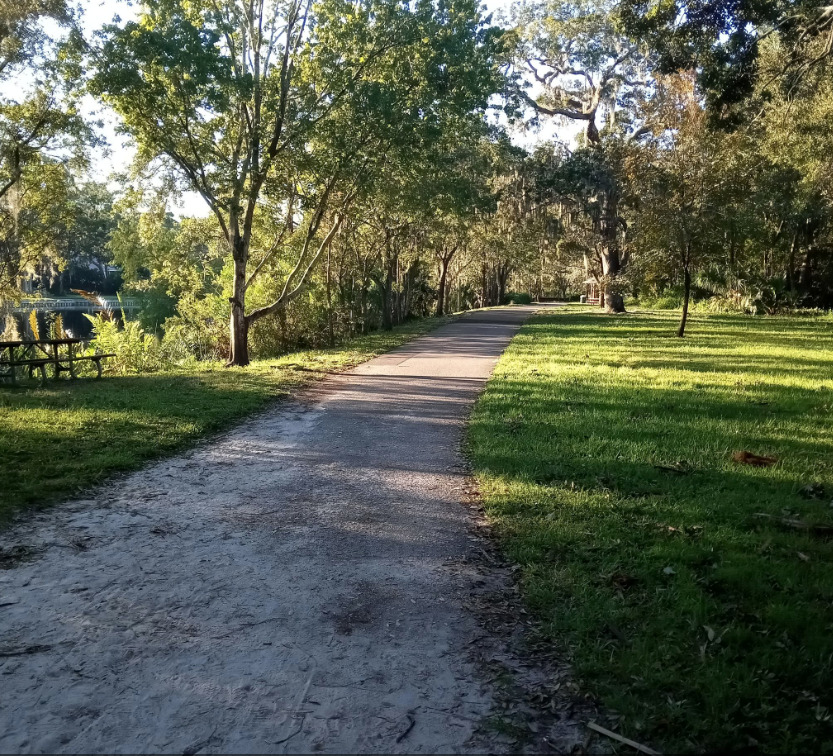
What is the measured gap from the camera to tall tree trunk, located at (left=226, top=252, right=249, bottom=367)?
52.8 feet

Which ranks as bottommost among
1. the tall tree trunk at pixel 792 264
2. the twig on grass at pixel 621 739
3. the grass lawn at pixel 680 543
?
the twig on grass at pixel 621 739

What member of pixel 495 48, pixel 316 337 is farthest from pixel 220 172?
pixel 316 337

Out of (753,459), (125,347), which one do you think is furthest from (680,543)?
(125,347)

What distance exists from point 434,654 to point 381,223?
21.4 meters

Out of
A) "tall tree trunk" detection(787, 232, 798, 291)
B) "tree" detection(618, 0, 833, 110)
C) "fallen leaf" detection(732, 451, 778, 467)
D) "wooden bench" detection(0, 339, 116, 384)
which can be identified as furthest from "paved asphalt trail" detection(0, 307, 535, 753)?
"tall tree trunk" detection(787, 232, 798, 291)

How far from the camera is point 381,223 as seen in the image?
77.8ft

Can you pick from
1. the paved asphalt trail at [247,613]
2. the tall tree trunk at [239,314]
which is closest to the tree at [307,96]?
the tall tree trunk at [239,314]

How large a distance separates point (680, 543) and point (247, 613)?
115 inches

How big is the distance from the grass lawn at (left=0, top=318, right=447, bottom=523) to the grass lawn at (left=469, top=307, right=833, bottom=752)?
3455mm

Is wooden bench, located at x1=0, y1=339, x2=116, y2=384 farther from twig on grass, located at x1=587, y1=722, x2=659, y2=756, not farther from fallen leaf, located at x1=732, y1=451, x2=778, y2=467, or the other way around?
twig on grass, located at x1=587, y1=722, x2=659, y2=756

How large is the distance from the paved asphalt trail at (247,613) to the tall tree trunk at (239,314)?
32.2 ft

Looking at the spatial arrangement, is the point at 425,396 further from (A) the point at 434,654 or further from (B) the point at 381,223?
(B) the point at 381,223

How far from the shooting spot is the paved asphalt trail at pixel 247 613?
9.28 feet

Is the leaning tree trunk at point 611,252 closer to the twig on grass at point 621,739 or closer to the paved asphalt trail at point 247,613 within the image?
the paved asphalt trail at point 247,613
